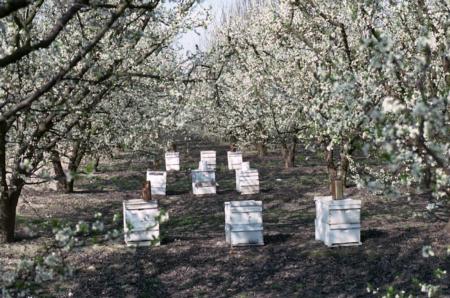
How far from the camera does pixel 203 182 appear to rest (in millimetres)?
23031

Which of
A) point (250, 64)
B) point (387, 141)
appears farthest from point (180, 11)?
point (250, 64)

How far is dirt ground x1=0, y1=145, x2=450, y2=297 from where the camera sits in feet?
36.4

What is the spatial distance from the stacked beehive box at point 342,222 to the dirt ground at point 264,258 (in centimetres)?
22

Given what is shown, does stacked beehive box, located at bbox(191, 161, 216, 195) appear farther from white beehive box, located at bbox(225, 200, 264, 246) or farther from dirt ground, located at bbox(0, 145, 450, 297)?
white beehive box, located at bbox(225, 200, 264, 246)

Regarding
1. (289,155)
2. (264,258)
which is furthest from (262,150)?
(264,258)

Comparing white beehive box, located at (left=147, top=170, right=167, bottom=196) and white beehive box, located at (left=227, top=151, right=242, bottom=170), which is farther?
white beehive box, located at (left=227, top=151, right=242, bottom=170)

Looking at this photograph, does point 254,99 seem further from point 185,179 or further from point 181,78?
point 181,78

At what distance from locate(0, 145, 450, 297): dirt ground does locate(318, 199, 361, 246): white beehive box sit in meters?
0.22

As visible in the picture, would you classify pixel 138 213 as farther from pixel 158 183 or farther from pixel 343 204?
pixel 158 183

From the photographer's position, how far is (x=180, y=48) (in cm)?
1606

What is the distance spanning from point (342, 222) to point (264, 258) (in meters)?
1.85

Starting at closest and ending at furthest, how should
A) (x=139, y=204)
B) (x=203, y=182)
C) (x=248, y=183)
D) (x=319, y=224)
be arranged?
(x=319, y=224) < (x=139, y=204) < (x=248, y=183) < (x=203, y=182)

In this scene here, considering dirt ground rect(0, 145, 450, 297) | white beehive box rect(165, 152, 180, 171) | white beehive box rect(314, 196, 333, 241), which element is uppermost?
white beehive box rect(165, 152, 180, 171)

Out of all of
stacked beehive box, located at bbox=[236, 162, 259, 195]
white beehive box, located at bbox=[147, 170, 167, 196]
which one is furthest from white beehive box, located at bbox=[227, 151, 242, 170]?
white beehive box, located at bbox=[147, 170, 167, 196]
